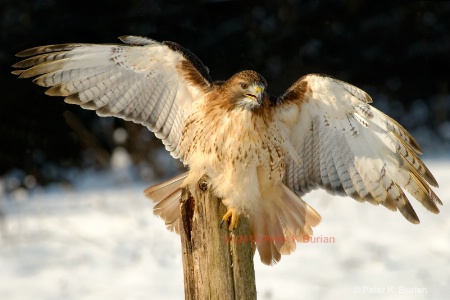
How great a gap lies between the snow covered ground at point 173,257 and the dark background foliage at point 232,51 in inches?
79.6

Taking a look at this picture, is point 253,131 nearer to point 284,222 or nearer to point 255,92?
point 255,92

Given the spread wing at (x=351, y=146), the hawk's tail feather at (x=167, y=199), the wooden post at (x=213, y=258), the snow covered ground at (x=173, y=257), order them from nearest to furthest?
the wooden post at (x=213, y=258) → the spread wing at (x=351, y=146) → the hawk's tail feather at (x=167, y=199) → the snow covered ground at (x=173, y=257)

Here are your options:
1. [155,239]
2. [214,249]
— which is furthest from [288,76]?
[214,249]

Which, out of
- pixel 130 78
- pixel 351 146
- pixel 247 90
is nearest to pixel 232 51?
pixel 130 78

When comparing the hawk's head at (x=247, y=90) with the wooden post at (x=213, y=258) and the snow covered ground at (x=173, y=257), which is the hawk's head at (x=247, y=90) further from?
the snow covered ground at (x=173, y=257)

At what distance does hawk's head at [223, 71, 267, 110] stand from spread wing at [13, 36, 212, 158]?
1.20 feet

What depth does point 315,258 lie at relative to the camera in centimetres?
775

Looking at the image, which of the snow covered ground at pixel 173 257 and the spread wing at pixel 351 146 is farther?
the snow covered ground at pixel 173 257

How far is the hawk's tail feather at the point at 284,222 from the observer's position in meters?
5.93

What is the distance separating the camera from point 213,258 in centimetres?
484

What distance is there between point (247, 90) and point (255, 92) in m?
0.06

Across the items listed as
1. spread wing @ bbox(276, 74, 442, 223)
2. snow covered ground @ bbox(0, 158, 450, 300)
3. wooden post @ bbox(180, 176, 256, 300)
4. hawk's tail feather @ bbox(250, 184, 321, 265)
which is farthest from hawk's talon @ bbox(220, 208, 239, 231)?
snow covered ground @ bbox(0, 158, 450, 300)

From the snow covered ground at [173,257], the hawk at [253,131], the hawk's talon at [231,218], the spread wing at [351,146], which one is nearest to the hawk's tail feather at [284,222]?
the hawk at [253,131]

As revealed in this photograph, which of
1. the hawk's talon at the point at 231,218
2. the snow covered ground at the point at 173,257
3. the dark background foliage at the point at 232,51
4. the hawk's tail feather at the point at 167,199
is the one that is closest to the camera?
the hawk's talon at the point at 231,218
